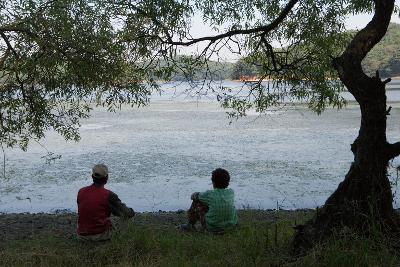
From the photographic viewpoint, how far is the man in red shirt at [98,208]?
→ 5039 millimetres

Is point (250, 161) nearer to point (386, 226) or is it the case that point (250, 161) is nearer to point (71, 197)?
point (71, 197)

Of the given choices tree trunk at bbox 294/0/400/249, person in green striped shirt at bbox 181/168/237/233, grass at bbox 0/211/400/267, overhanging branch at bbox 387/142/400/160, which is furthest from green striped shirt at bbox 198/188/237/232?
overhanging branch at bbox 387/142/400/160

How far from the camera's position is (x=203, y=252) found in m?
4.44

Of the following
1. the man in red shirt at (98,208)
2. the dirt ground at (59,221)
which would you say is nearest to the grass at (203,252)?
the man in red shirt at (98,208)

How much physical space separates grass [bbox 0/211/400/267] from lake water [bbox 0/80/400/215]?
296 cm

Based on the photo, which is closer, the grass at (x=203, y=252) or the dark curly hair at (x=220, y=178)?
the grass at (x=203, y=252)

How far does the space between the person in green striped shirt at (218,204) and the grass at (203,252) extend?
1.96ft

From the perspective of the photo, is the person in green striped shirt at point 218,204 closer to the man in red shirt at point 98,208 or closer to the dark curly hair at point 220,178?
the dark curly hair at point 220,178

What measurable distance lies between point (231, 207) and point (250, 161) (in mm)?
12019

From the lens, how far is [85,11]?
725 cm

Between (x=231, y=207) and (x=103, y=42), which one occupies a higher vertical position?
(x=103, y=42)

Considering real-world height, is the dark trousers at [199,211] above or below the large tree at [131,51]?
below

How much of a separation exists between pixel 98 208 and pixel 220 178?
1488mm

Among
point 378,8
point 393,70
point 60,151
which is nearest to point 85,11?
point 378,8
